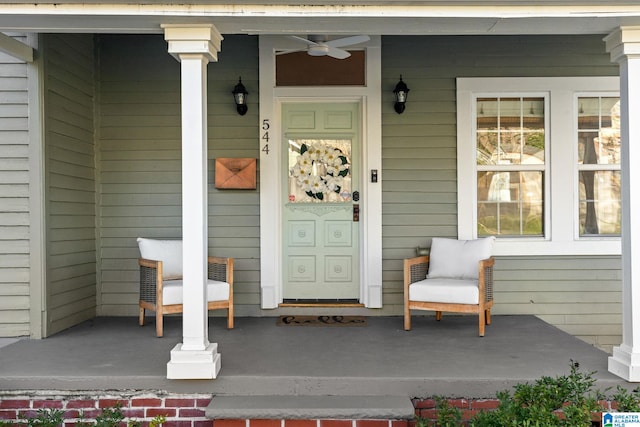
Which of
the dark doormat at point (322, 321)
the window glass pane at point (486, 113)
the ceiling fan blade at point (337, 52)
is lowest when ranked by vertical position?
the dark doormat at point (322, 321)

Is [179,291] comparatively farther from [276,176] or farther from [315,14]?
[315,14]

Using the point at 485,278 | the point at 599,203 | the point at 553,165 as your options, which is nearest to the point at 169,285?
the point at 485,278

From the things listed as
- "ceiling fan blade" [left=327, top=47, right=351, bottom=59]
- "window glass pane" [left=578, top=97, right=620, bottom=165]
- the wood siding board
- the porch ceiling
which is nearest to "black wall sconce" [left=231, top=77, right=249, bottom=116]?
"ceiling fan blade" [left=327, top=47, right=351, bottom=59]

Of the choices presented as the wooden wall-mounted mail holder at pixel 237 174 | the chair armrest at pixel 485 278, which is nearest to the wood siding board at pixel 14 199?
the wooden wall-mounted mail holder at pixel 237 174

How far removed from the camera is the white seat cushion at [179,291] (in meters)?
4.43

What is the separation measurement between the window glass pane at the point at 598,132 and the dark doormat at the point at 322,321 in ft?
8.63

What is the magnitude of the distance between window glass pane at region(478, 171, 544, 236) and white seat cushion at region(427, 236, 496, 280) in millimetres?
365

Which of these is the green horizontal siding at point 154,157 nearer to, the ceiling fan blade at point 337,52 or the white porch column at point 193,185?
the ceiling fan blade at point 337,52

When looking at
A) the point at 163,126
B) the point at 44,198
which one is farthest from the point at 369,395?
the point at 163,126

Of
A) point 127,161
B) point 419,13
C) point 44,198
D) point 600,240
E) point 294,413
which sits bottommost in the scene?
point 294,413

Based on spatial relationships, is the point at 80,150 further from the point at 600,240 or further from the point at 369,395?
the point at 600,240

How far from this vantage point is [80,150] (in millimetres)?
4965

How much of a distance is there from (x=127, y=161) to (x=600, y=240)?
14.9 ft

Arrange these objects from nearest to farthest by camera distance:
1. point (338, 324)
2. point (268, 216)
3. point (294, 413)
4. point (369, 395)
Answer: point (294, 413) → point (369, 395) → point (338, 324) → point (268, 216)
